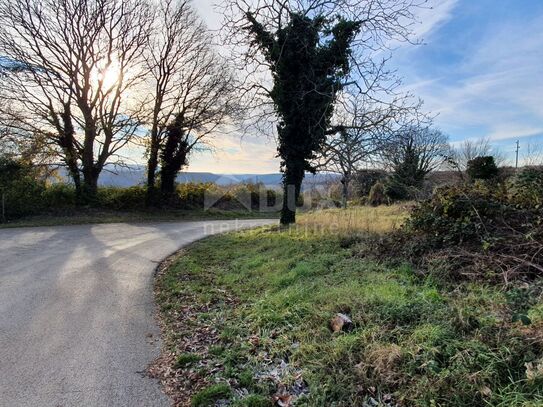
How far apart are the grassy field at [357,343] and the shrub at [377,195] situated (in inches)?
777

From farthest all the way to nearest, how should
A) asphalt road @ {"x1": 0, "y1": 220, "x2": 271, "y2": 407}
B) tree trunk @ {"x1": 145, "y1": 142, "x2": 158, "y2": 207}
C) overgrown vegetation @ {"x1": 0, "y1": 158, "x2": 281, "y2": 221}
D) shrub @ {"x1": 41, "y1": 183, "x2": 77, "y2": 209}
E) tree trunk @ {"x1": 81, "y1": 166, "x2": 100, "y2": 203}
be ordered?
1. tree trunk @ {"x1": 145, "y1": 142, "x2": 158, "y2": 207}
2. tree trunk @ {"x1": 81, "y1": 166, "x2": 100, "y2": 203}
3. shrub @ {"x1": 41, "y1": 183, "x2": 77, "y2": 209}
4. overgrown vegetation @ {"x1": 0, "y1": 158, "x2": 281, "y2": 221}
5. asphalt road @ {"x1": 0, "y1": 220, "x2": 271, "y2": 407}

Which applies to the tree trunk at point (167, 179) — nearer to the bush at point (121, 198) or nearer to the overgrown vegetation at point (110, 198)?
the overgrown vegetation at point (110, 198)

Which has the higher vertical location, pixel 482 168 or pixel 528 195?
pixel 482 168

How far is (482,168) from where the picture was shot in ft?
68.2

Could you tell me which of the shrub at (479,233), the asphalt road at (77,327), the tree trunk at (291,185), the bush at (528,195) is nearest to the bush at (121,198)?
the asphalt road at (77,327)

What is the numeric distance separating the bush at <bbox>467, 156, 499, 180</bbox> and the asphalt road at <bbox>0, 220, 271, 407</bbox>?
18080 mm

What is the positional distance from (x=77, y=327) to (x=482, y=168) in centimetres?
2173

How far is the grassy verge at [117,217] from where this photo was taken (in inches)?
656

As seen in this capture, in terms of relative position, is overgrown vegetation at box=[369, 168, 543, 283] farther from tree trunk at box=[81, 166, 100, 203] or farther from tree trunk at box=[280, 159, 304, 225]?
tree trunk at box=[81, 166, 100, 203]

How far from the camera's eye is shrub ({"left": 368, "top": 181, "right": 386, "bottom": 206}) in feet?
83.1

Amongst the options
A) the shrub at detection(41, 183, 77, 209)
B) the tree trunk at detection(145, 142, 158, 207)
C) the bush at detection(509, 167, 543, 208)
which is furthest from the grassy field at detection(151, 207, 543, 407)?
the tree trunk at detection(145, 142, 158, 207)

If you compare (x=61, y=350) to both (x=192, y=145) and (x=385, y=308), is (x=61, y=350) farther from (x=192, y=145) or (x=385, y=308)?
(x=192, y=145)

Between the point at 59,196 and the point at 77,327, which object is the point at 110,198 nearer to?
the point at 59,196

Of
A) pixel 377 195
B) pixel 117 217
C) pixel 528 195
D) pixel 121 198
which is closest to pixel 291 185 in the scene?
pixel 528 195
